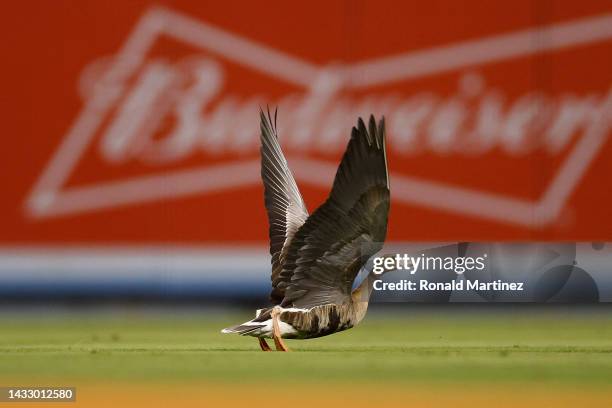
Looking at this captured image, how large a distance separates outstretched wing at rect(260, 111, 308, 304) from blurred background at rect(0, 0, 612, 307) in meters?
0.06

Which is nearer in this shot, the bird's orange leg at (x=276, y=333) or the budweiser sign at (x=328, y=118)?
the bird's orange leg at (x=276, y=333)

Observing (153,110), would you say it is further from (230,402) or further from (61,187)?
(230,402)

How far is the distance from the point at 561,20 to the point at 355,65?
81cm

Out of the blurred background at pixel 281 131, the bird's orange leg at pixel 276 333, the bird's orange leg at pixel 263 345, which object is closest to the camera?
the bird's orange leg at pixel 276 333

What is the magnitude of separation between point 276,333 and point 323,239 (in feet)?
1.65

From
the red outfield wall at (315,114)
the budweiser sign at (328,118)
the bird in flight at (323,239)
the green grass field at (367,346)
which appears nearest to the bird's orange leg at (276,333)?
the bird in flight at (323,239)

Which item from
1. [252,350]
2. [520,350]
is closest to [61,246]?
[252,350]

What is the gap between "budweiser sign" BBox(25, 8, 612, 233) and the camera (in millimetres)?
7312

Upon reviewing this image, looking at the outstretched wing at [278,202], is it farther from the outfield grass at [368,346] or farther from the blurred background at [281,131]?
the outfield grass at [368,346]

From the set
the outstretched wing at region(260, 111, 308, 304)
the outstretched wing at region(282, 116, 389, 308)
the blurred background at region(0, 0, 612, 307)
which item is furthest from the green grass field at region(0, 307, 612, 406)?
the outstretched wing at region(282, 116, 389, 308)

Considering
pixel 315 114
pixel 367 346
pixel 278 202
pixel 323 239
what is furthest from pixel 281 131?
pixel 367 346

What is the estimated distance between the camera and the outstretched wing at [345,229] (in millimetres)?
6488

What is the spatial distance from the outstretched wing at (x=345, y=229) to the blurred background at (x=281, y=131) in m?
0.42

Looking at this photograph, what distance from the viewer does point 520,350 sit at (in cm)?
733
